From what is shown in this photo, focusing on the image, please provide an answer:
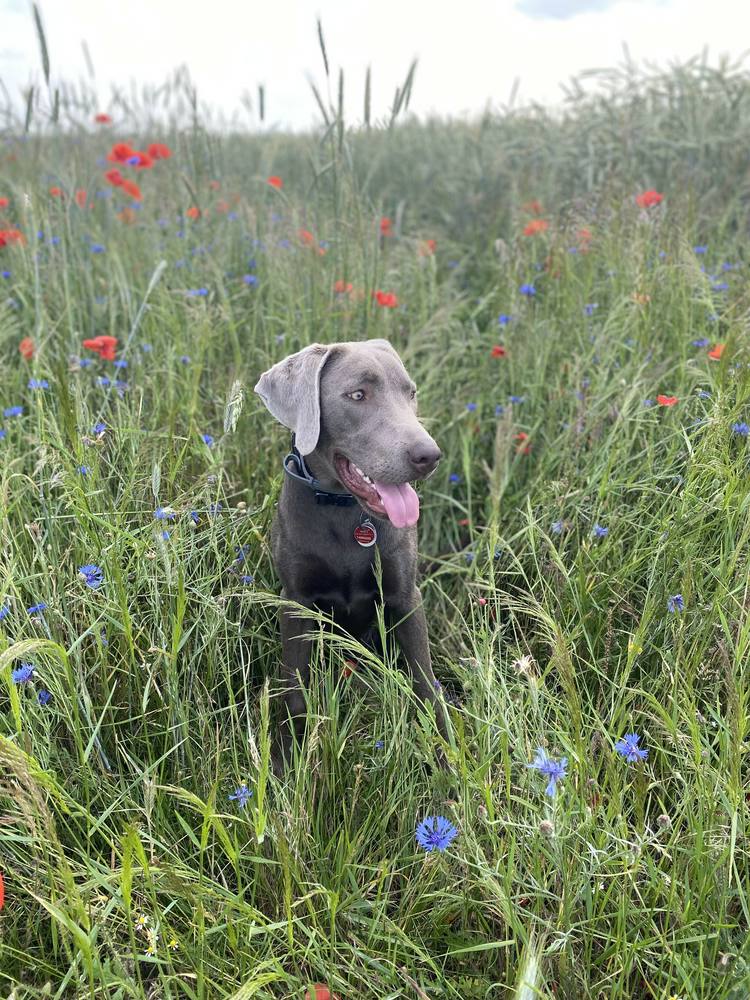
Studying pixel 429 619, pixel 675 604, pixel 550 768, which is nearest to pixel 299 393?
pixel 429 619

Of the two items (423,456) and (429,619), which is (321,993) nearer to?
(423,456)

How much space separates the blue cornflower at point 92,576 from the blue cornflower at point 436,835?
38.8 inches

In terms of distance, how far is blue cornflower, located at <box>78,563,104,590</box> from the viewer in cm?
194

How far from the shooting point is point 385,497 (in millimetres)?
2090

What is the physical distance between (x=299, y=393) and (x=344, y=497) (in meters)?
0.32

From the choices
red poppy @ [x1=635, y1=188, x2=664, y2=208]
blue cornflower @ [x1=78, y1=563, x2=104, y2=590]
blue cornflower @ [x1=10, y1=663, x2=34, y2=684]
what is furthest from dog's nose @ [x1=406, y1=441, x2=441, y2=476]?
red poppy @ [x1=635, y1=188, x2=664, y2=208]

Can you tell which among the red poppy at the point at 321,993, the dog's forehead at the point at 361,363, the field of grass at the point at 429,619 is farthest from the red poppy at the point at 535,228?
the red poppy at the point at 321,993

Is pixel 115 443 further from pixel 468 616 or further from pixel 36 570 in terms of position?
pixel 468 616

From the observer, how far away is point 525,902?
1636 mm

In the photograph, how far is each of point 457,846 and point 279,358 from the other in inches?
87.7

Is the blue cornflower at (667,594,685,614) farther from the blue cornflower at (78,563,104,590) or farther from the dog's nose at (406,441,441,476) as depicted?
the blue cornflower at (78,563,104,590)

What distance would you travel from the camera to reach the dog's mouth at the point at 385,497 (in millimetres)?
2066

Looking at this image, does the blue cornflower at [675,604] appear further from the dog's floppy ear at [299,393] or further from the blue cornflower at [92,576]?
the blue cornflower at [92,576]

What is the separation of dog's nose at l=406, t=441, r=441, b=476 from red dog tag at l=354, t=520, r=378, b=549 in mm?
292
